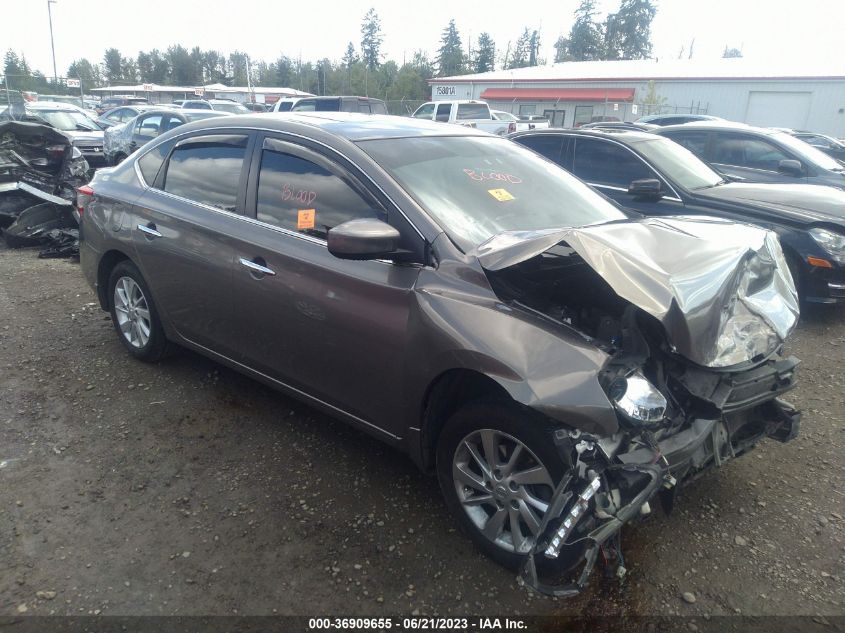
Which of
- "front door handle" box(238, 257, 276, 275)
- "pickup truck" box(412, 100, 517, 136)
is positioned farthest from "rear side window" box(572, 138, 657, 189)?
"pickup truck" box(412, 100, 517, 136)

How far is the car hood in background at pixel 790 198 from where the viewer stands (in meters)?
5.76

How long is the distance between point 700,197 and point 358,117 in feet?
12.6

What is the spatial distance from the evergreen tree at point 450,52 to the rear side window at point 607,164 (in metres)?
76.7

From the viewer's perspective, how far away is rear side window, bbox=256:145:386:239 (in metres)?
3.20

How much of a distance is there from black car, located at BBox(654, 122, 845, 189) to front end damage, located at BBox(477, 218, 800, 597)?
18.8 feet

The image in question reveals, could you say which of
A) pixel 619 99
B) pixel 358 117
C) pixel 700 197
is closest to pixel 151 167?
pixel 358 117

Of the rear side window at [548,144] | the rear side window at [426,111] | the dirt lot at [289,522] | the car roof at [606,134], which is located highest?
the rear side window at [426,111]

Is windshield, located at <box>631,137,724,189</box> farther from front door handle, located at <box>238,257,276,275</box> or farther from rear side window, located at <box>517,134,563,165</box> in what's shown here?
front door handle, located at <box>238,257,276,275</box>

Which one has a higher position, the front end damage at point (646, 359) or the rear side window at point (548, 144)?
the rear side window at point (548, 144)

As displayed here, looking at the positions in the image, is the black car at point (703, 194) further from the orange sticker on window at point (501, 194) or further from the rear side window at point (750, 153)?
the orange sticker on window at point (501, 194)

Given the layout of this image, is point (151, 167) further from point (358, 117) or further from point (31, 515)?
point (31, 515)

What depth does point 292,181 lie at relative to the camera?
3.46m

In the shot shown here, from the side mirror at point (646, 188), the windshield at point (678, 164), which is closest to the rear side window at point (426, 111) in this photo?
the windshield at point (678, 164)

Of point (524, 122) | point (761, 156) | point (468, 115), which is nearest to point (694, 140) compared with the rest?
point (761, 156)
